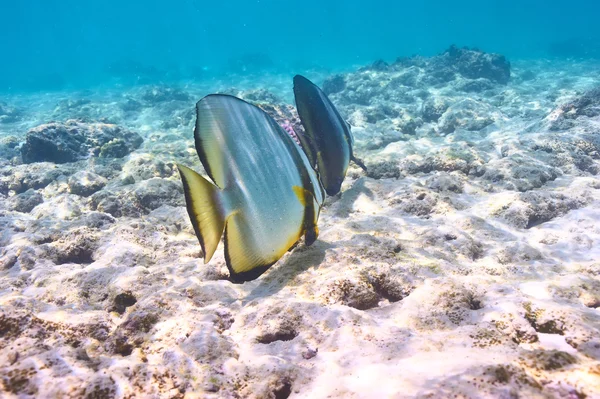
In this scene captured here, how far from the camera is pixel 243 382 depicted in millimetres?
1570

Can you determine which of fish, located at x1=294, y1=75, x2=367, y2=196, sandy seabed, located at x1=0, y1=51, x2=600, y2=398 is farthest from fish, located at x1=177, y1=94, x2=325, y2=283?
fish, located at x1=294, y1=75, x2=367, y2=196

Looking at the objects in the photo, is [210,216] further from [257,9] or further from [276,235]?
[257,9]

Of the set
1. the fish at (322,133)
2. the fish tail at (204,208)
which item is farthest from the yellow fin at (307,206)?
the fish at (322,133)

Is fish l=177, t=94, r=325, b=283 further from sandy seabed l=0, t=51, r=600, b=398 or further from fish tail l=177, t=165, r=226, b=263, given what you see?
sandy seabed l=0, t=51, r=600, b=398

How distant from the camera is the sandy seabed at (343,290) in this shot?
1.41m

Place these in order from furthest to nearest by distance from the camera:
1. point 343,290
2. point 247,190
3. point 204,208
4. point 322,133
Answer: point 322,133, point 343,290, point 247,190, point 204,208

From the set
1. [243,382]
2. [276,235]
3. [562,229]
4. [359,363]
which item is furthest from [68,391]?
[562,229]

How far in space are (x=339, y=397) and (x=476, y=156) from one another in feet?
18.5

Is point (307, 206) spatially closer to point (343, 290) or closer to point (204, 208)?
point (204, 208)

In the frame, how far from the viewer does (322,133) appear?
135 inches

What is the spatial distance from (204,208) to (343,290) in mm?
1226

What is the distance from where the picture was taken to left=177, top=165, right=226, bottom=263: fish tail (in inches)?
59.6

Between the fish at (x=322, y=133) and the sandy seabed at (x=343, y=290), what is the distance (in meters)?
0.68

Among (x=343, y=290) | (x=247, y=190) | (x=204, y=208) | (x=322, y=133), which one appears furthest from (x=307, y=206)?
(x=322, y=133)
